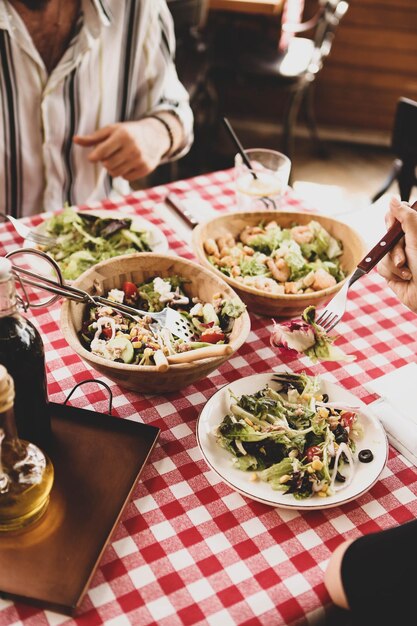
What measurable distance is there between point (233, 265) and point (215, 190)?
0.62 m

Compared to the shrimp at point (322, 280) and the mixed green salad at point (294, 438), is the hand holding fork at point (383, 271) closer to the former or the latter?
the shrimp at point (322, 280)

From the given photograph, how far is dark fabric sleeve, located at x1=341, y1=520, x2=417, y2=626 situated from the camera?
952mm

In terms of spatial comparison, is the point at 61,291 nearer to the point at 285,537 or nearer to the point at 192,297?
the point at 192,297

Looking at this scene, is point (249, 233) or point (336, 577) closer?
point (336, 577)

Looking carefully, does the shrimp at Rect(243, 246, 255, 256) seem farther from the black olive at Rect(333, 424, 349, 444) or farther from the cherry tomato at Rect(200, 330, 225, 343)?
the black olive at Rect(333, 424, 349, 444)

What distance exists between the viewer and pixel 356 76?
491 cm

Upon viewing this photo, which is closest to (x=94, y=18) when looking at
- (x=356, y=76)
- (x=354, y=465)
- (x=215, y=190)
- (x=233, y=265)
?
(x=215, y=190)

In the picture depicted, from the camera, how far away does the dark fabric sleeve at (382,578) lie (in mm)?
952

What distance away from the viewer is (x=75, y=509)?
42.9 inches

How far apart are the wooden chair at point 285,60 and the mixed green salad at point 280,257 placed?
2.53 m

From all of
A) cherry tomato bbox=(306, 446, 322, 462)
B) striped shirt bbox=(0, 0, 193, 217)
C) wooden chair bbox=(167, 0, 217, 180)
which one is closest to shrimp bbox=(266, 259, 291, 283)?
cherry tomato bbox=(306, 446, 322, 462)

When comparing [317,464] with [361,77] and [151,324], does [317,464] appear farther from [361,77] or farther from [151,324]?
[361,77]

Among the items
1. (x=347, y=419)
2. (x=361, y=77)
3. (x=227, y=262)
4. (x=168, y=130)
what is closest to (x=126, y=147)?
(x=168, y=130)

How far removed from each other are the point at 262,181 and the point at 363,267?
64 cm
